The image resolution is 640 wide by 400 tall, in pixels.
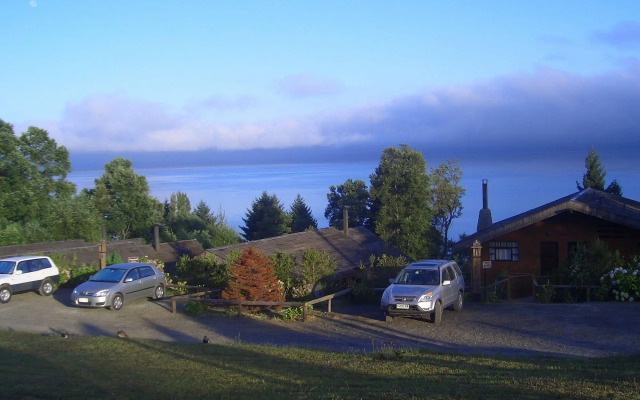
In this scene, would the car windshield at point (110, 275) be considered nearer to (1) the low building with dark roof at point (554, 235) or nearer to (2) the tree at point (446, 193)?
(1) the low building with dark roof at point (554, 235)

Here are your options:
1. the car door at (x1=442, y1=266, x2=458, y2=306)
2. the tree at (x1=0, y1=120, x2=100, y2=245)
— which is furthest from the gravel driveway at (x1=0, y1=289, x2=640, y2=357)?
the tree at (x1=0, y1=120, x2=100, y2=245)

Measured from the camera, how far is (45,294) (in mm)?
23453

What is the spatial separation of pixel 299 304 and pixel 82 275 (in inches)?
498

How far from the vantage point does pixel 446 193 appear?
6238 cm

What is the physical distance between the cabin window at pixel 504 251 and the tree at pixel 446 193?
35.1 meters

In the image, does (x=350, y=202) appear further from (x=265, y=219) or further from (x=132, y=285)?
(x=132, y=285)

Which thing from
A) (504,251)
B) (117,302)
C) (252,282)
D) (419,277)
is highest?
(504,251)

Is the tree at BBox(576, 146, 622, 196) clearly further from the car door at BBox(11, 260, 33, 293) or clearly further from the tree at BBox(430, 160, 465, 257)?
the car door at BBox(11, 260, 33, 293)

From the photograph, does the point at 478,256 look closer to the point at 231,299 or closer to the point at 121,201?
the point at 231,299

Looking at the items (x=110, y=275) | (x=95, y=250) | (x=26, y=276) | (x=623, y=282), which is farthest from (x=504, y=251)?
(x=95, y=250)

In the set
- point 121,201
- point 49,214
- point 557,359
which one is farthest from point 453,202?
point 557,359

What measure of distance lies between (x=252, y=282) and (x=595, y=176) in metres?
43.7

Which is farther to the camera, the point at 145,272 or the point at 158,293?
the point at 158,293

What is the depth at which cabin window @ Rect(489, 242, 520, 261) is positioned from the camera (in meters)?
26.4
